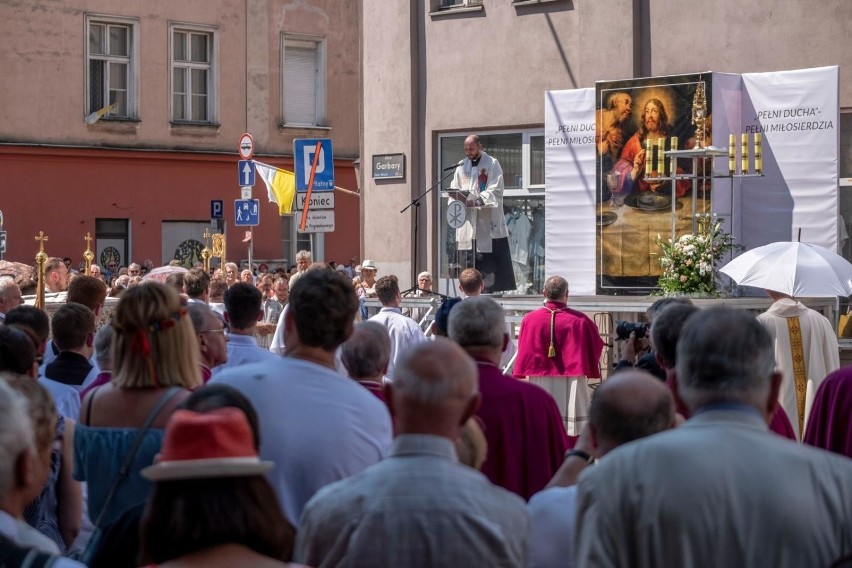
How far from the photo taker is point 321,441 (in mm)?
4723

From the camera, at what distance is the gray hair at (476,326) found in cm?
648

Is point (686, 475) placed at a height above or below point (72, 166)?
below

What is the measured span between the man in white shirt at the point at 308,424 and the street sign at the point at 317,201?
14.0 m

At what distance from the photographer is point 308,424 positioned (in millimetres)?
4750

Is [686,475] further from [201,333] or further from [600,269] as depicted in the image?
[600,269]

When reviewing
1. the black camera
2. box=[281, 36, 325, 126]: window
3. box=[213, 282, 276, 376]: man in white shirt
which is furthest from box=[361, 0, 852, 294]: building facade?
box=[281, 36, 325, 126]: window

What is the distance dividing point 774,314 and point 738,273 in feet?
2.61

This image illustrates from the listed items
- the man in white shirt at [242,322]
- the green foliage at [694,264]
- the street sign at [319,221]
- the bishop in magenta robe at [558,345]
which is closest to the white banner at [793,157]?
the green foliage at [694,264]

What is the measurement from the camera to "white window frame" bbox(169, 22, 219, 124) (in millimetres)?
37719

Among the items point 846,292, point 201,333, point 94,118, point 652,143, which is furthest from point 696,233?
point 94,118

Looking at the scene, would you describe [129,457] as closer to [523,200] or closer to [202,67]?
[523,200]

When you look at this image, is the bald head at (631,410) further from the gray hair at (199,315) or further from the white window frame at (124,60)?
the white window frame at (124,60)

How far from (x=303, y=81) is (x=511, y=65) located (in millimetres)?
21126

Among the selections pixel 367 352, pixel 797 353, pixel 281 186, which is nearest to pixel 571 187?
pixel 797 353
